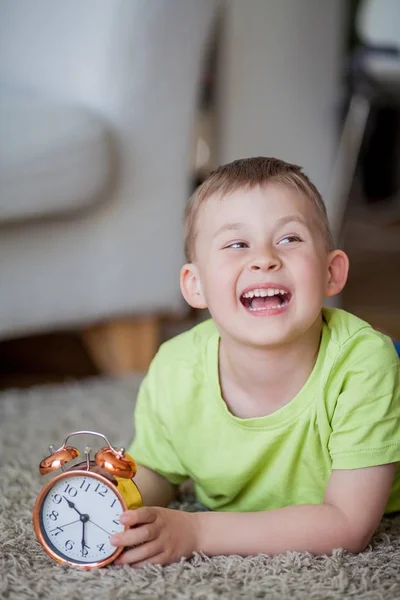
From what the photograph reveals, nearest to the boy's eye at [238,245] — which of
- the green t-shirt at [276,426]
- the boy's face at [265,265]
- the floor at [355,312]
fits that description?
the boy's face at [265,265]

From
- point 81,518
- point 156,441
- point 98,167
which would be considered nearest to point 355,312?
point 98,167

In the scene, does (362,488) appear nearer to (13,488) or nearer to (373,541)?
(373,541)

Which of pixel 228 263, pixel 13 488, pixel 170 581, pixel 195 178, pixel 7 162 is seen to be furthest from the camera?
pixel 195 178

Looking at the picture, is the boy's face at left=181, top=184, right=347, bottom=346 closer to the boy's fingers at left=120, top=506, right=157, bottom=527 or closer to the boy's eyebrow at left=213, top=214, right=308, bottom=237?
the boy's eyebrow at left=213, top=214, right=308, bottom=237

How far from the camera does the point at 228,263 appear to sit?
90 centimetres

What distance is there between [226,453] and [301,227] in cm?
25

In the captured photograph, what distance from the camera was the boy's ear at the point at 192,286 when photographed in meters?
0.97

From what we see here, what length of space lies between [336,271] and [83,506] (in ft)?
1.14

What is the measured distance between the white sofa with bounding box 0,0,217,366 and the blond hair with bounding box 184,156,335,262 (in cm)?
56

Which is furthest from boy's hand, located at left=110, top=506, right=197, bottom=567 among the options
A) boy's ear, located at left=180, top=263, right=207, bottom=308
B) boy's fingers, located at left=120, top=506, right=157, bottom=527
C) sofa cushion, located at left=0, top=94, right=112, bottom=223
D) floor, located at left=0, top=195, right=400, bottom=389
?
floor, located at left=0, top=195, right=400, bottom=389

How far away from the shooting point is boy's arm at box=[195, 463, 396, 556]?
2.79 feet

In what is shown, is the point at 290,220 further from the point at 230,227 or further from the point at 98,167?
the point at 98,167

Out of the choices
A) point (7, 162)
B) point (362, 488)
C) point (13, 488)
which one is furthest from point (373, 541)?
point (7, 162)

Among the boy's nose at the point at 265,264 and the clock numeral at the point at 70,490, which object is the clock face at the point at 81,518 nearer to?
the clock numeral at the point at 70,490
